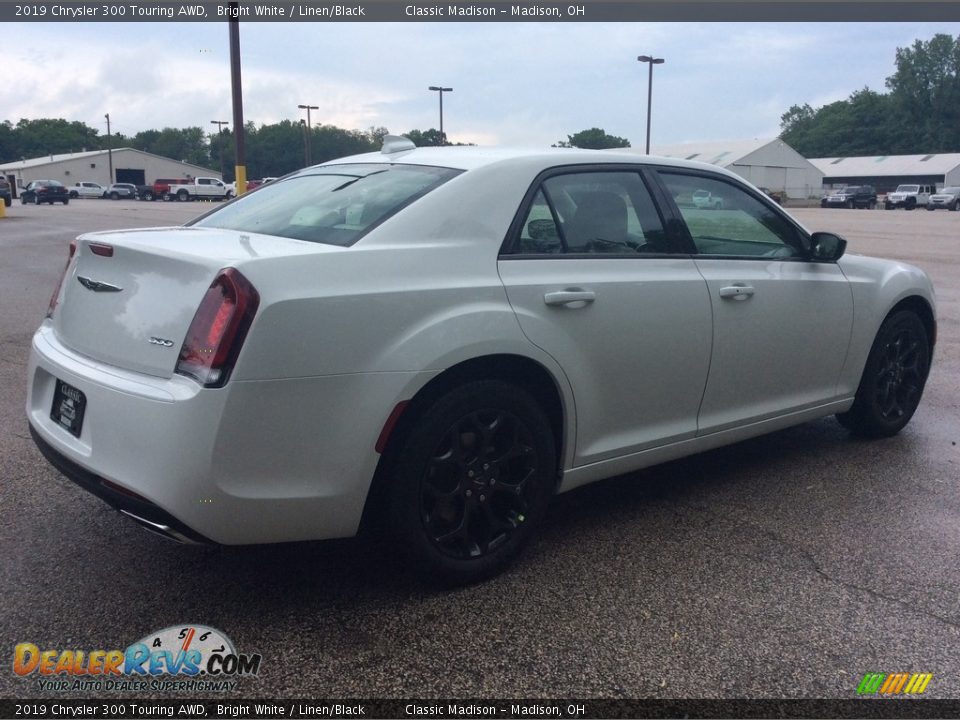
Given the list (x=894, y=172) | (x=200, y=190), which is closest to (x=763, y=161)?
(x=894, y=172)

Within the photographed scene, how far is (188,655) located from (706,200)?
117 inches

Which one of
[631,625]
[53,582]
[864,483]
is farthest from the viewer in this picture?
[864,483]

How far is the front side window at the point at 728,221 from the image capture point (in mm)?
4141

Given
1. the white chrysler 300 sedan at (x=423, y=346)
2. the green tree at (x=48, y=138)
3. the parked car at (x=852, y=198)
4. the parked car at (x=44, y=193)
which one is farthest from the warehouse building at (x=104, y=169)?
the white chrysler 300 sedan at (x=423, y=346)

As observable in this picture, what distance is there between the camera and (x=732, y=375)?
4121 mm

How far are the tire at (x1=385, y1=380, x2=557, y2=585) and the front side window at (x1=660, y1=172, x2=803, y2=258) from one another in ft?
4.46

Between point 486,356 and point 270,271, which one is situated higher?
point 270,271

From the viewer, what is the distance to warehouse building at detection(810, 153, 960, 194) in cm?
8131

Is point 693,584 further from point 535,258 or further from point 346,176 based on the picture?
point 346,176

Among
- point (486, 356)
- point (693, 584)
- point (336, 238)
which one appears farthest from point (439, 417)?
point (693, 584)

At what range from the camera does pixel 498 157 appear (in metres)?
3.65

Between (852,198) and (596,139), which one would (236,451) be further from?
(596,139)

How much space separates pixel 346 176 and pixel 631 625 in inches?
85.1

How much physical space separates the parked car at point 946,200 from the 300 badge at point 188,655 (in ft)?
202
